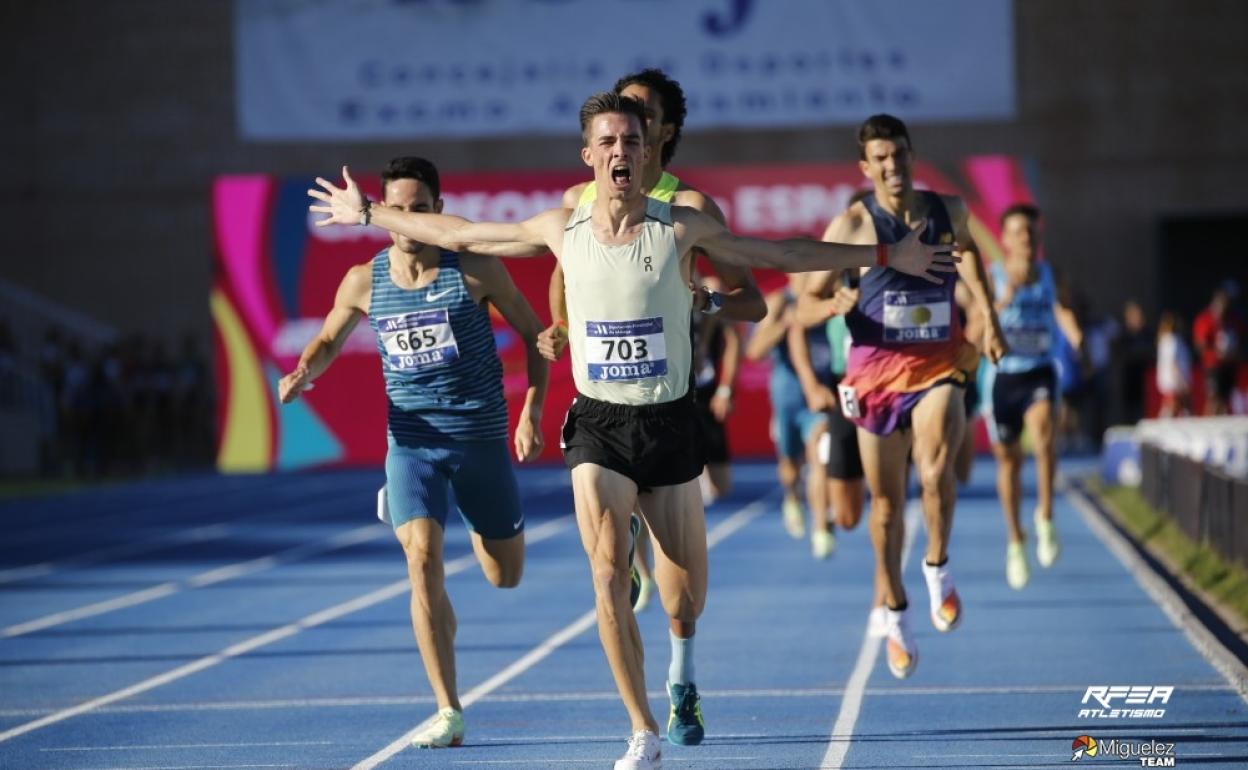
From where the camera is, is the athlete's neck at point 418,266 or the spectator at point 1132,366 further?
the spectator at point 1132,366

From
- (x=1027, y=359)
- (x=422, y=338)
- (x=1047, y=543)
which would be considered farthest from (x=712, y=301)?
(x=1047, y=543)

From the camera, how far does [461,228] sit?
23.5 feet

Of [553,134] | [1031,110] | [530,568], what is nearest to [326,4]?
[553,134]

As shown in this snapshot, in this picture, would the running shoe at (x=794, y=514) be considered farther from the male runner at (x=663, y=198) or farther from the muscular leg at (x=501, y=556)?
the male runner at (x=663, y=198)

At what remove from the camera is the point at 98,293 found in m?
37.8

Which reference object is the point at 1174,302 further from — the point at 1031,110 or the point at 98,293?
the point at 98,293

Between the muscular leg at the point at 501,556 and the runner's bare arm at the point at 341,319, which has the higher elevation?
the runner's bare arm at the point at 341,319

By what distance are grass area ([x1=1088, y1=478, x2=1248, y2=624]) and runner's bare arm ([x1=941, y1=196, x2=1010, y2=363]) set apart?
2.50m

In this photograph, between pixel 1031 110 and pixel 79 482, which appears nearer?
pixel 79 482

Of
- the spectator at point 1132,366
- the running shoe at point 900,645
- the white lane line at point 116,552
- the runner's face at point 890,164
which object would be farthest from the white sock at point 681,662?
the spectator at point 1132,366

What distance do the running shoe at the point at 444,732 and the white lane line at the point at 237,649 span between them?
5.71 ft

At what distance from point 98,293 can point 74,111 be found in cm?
304

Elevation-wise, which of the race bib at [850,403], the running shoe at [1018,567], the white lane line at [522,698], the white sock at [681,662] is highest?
the race bib at [850,403]

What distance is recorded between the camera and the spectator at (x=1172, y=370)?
28562mm
